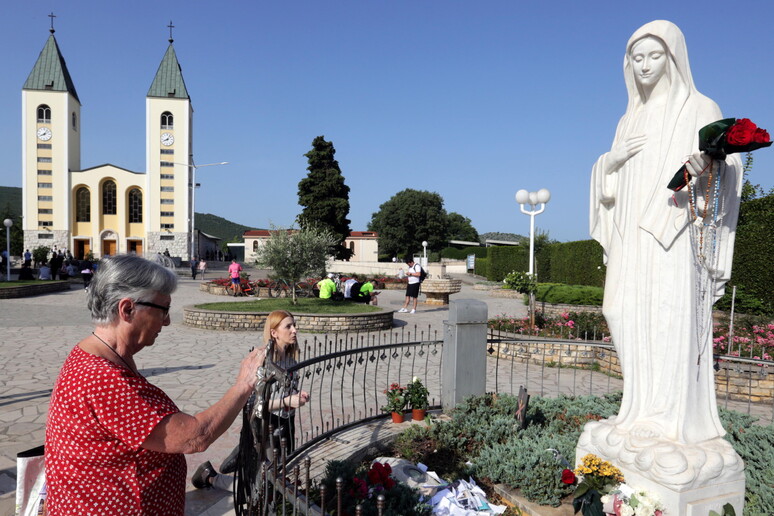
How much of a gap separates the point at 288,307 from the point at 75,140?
52.4 meters

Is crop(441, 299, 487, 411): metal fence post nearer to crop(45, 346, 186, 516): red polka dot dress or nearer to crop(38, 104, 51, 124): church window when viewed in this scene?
crop(45, 346, 186, 516): red polka dot dress

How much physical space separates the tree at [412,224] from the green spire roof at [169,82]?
28038 mm

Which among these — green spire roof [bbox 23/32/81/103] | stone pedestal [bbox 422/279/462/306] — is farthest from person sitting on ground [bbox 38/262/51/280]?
green spire roof [bbox 23/32/81/103]

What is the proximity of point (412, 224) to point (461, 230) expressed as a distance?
18117 mm

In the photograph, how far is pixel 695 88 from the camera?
10.2 feet

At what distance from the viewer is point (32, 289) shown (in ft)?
68.2

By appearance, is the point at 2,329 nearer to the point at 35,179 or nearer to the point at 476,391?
the point at 476,391

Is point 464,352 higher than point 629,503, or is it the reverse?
point 464,352

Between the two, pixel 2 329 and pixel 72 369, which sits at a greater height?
pixel 72 369

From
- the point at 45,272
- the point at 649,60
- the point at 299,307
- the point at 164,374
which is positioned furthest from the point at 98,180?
the point at 649,60

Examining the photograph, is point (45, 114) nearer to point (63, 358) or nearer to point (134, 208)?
point (134, 208)

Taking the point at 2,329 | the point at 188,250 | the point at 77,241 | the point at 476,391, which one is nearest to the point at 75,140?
the point at 77,241

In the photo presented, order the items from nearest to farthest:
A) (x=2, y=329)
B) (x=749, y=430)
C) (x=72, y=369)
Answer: (x=72, y=369) → (x=749, y=430) → (x=2, y=329)

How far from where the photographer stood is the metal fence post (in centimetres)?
546
